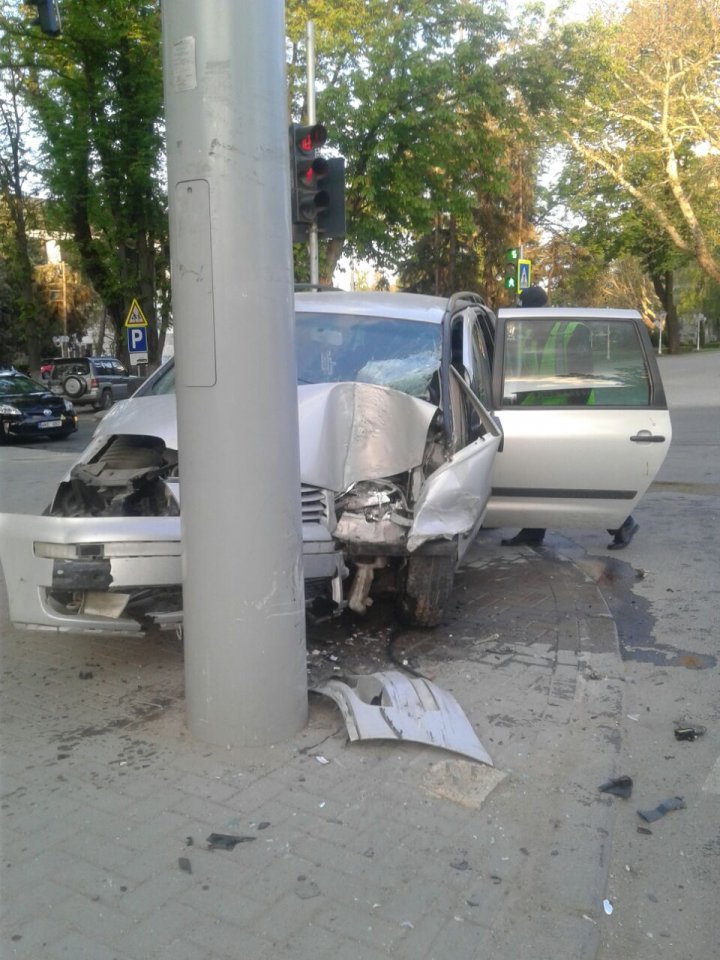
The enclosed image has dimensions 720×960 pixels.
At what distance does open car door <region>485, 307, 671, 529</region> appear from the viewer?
6.84 metres

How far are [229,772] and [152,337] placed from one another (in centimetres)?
2441

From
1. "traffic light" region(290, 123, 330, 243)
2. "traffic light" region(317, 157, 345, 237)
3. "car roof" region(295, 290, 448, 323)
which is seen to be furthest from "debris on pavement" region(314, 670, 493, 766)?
"traffic light" region(317, 157, 345, 237)

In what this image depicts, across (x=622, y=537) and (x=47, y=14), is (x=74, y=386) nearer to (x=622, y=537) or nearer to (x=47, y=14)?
(x=47, y=14)

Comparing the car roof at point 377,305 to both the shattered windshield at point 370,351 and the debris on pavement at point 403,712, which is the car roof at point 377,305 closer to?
the shattered windshield at point 370,351

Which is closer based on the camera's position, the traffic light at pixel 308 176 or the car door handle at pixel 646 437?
the car door handle at pixel 646 437

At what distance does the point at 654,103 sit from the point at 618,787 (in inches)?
1097

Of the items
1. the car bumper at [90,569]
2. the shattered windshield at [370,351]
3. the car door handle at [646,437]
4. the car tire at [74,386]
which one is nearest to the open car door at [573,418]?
the car door handle at [646,437]

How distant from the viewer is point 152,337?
26.9 meters

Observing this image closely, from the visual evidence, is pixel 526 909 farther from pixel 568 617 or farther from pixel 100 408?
pixel 100 408

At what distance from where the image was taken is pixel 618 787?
384 cm

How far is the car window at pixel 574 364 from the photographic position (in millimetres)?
6980

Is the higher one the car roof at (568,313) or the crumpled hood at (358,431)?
the car roof at (568,313)

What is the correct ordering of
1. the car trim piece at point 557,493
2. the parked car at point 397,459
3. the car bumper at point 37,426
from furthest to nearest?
1. the car bumper at point 37,426
2. the car trim piece at point 557,493
3. the parked car at point 397,459

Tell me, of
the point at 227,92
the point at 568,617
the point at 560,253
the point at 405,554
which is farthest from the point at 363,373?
the point at 560,253
